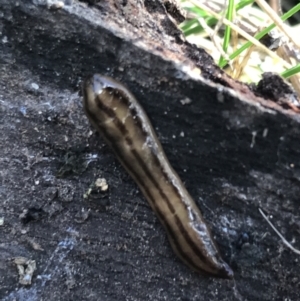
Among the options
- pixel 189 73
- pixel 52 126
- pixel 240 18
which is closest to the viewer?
pixel 189 73

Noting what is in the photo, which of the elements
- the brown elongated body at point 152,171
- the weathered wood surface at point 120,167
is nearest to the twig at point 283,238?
the weathered wood surface at point 120,167

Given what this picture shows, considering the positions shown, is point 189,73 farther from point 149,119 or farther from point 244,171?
point 244,171

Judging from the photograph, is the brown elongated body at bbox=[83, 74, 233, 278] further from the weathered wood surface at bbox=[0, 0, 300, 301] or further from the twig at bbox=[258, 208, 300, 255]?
the twig at bbox=[258, 208, 300, 255]

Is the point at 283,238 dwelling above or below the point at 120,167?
above

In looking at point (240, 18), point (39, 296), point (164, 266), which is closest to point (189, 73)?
point (164, 266)

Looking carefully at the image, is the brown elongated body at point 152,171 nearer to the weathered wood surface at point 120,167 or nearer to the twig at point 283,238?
the weathered wood surface at point 120,167

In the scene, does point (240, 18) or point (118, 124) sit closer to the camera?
point (118, 124)

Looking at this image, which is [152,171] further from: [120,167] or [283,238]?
[283,238]

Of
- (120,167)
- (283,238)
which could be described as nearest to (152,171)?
(120,167)
